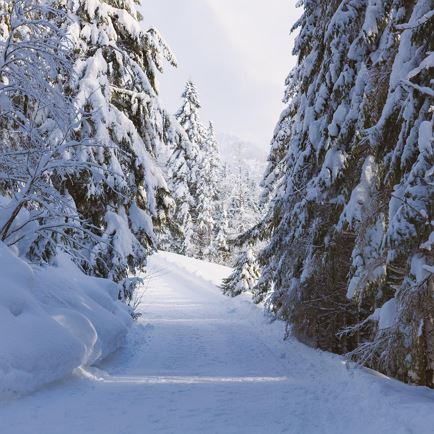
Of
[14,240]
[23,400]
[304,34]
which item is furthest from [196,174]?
[23,400]

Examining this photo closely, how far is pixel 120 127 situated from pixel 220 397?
7030 millimetres

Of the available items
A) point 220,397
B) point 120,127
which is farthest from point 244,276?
point 220,397

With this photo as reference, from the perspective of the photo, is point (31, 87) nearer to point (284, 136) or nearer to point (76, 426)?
point (76, 426)

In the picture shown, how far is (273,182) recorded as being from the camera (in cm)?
1536

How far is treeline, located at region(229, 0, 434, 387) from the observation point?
5.45 metres

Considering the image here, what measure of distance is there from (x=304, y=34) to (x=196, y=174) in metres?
31.7

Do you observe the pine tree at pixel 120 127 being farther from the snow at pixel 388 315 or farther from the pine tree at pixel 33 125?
the snow at pixel 388 315

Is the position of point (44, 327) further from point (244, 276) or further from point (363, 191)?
point (244, 276)

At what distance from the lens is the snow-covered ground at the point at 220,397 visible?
471 cm

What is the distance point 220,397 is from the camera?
6125 mm

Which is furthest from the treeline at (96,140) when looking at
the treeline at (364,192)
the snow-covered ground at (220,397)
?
the treeline at (364,192)

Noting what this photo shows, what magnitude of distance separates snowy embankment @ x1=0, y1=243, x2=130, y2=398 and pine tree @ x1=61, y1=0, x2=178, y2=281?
Result: 2.20 m

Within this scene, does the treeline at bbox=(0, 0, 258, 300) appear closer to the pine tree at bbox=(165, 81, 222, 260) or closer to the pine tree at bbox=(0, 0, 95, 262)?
the pine tree at bbox=(0, 0, 95, 262)

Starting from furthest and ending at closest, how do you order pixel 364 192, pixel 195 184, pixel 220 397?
pixel 195 184 → pixel 364 192 → pixel 220 397
